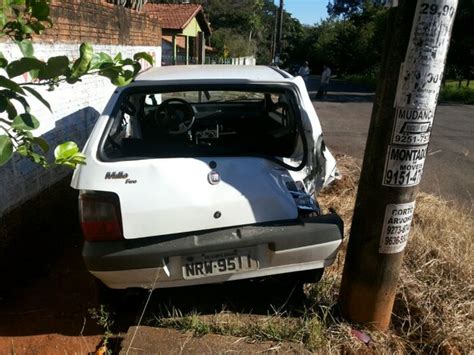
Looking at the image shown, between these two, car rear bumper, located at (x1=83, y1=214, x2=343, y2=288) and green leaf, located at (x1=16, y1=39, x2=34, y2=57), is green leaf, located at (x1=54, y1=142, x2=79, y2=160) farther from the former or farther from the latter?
car rear bumper, located at (x1=83, y1=214, x2=343, y2=288)

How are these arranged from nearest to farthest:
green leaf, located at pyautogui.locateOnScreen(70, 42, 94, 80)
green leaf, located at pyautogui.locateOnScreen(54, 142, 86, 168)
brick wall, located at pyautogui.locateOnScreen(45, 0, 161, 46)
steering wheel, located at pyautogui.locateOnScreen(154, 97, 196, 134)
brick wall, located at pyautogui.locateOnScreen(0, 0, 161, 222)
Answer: green leaf, located at pyautogui.locateOnScreen(70, 42, 94, 80) → green leaf, located at pyautogui.locateOnScreen(54, 142, 86, 168) → steering wheel, located at pyautogui.locateOnScreen(154, 97, 196, 134) → brick wall, located at pyautogui.locateOnScreen(0, 0, 161, 222) → brick wall, located at pyautogui.locateOnScreen(45, 0, 161, 46)

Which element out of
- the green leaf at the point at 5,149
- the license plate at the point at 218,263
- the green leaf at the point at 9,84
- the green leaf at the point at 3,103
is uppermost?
the green leaf at the point at 9,84

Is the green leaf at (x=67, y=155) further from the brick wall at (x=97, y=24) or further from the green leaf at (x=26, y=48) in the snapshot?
the brick wall at (x=97, y=24)

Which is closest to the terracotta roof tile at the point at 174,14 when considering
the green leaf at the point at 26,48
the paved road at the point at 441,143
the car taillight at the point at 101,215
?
the paved road at the point at 441,143

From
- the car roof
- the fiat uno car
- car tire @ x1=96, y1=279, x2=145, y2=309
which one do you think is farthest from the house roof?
car tire @ x1=96, y1=279, x2=145, y2=309

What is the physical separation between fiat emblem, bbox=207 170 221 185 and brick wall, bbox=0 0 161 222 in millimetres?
1372

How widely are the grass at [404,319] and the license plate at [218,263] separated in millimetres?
411

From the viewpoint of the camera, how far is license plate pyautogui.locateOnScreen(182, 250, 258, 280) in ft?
8.50

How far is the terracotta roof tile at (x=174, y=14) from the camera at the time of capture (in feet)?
65.5

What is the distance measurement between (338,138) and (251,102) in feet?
18.0

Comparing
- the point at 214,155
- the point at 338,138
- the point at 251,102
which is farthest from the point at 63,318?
the point at 338,138

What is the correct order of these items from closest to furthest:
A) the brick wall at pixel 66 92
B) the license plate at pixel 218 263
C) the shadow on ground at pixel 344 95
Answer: the license plate at pixel 218 263 → the brick wall at pixel 66 92 → the shadow on ground at pixel 344 95

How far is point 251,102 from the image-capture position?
16.8 feet

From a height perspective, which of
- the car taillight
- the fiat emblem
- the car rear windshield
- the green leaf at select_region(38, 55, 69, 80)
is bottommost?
the car taillight
